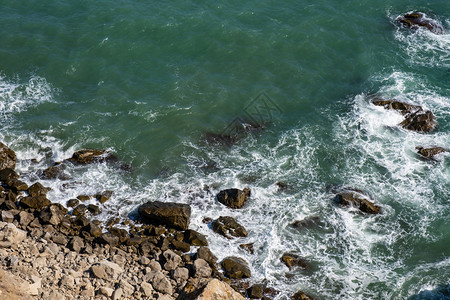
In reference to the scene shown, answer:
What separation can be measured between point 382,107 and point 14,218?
31224 millimetres

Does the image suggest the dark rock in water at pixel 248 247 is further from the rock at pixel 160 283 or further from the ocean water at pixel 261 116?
the rock at pixel 160 283

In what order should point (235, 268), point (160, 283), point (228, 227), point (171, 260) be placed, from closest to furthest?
1. point (160, 283)
2. point (171, 260)
3. point (235, 268)
4. point (228, 227)

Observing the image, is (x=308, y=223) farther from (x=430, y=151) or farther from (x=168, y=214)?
(x=430, y=151)

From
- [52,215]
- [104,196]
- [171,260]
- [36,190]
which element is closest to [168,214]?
[171,260]

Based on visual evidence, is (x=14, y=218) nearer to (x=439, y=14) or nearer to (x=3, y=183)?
(x=3, y=183)

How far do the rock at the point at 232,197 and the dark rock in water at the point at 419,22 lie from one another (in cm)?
2937

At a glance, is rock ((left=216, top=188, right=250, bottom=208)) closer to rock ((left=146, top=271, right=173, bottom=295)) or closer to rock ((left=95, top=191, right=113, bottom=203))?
rock ((left=95, top=191, right=113, bottom=203))

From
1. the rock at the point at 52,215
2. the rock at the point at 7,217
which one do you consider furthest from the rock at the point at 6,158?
the rock at the point at 52,215

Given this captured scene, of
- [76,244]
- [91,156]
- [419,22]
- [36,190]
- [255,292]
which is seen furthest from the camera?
[419,22]

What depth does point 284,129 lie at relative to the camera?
143 feet

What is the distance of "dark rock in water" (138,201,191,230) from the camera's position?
3488 centimetres

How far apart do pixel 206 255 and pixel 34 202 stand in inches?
507

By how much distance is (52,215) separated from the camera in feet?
113

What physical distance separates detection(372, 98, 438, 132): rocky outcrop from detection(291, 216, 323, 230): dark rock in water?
42.8 feet
